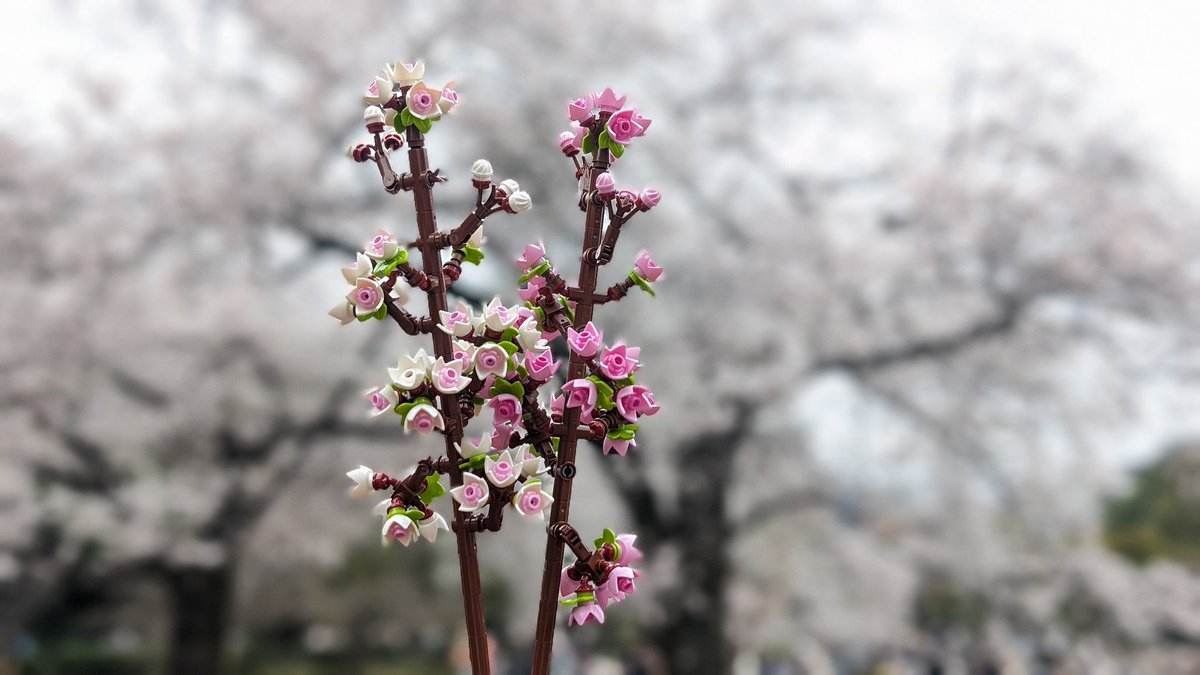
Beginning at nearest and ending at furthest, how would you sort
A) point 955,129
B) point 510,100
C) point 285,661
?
point 510,100 → point 955,129 → point 285,661

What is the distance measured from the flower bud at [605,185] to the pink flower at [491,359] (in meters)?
0.23

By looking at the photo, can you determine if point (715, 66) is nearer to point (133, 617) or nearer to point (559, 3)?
point (559, 3)

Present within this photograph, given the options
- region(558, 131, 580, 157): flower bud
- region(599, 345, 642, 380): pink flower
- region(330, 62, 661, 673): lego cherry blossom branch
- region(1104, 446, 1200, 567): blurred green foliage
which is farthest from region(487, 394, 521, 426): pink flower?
region(1104, 446, 1200, 567): blurred green foliage

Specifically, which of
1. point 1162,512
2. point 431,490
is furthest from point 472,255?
point 1162,512

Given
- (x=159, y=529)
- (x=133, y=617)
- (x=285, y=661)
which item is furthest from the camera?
(x=285, y=661)

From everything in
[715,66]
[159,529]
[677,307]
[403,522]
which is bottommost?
[403,522]

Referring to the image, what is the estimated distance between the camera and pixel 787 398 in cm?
685

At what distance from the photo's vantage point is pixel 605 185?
1249mm

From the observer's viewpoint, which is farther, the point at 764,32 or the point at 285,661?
the point at 285,661

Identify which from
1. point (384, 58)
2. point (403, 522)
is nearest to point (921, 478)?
point (384, 58)

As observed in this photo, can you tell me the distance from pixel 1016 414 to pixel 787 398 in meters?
1.73

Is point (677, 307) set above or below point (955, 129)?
below

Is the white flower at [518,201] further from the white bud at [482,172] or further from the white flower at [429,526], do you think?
the white flower at [429,526]

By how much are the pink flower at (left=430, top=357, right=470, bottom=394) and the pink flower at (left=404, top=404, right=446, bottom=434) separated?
0.03 meters
